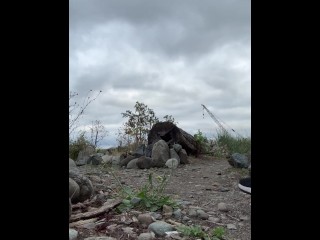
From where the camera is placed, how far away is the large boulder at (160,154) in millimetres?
5969

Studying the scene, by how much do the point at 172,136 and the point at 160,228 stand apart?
4452 millimetres

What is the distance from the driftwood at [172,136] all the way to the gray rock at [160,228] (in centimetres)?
422

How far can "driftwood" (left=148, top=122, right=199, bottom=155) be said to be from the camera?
6828 millimetres

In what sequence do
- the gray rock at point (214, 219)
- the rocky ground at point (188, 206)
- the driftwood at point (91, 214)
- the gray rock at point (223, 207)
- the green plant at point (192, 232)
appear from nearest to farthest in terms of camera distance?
the green plant at point (192, 232)
the rocky ground at point (188, 206)
the driftwood at point (91, 214)
the gray rock at point (214, 219)
the gray rock at point (223, 207)

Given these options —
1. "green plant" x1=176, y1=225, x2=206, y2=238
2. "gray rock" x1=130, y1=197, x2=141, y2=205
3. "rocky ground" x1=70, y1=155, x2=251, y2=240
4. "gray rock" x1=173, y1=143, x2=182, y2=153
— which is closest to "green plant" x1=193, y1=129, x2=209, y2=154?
"gray rock" x1=173, y1=143, x2=182, y2=153

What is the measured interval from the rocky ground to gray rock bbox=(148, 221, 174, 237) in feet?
0.09

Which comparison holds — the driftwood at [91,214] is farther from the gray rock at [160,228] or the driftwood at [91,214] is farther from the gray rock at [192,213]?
the gray rock at [192,213]

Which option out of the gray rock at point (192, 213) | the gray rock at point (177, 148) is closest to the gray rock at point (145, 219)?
the gray rock at point (192, 213)

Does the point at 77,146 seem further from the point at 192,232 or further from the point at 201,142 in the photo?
the point at 192,232
